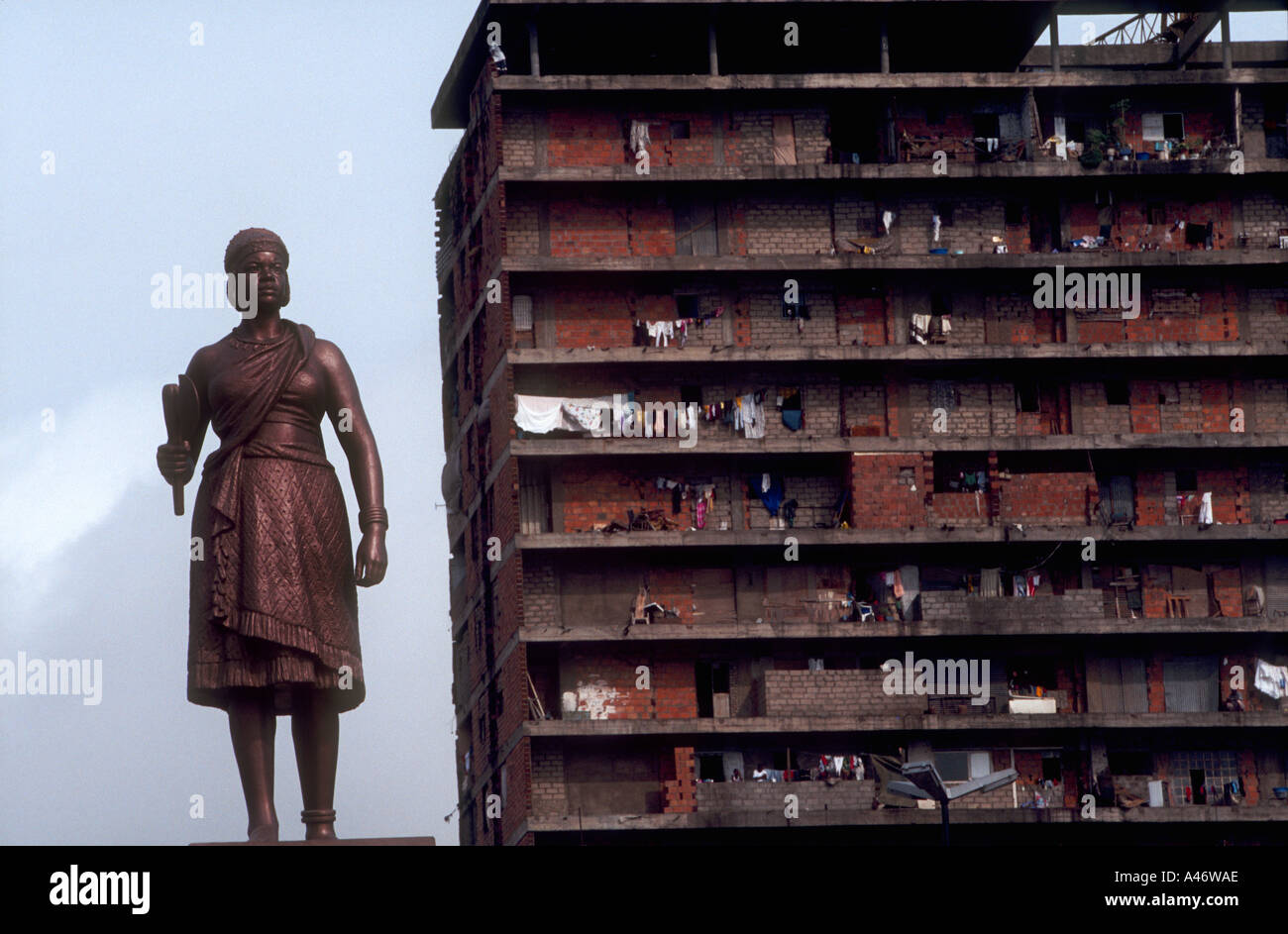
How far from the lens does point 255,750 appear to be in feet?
83.1

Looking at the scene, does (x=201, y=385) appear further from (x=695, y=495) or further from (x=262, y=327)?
(x=695, y=495)

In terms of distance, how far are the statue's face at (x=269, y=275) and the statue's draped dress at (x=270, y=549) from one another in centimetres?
39

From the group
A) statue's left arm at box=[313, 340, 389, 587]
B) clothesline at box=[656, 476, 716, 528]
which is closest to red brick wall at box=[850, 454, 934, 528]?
clothesline at box=[656, 476, 716, 528]

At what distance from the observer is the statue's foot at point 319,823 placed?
25016 mm

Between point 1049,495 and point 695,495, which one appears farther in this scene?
point 1049,495

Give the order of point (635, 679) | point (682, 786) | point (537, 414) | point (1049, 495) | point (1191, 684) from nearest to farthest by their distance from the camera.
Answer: point (682, 786), point (635, 679), point (537, 414), point (1191, 684), point (1049, 495)

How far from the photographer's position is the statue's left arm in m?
26.2

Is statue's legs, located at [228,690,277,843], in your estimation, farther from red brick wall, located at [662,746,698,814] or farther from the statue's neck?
red brick wall, located at [662,746,698,814]

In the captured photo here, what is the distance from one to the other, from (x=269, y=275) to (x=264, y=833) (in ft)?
17.5

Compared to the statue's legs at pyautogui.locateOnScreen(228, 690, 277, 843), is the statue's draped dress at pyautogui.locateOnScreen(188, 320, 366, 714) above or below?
above

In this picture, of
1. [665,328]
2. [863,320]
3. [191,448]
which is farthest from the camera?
[863,320]

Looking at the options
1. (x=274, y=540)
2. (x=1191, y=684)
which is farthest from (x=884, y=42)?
(x=274, y=540)
